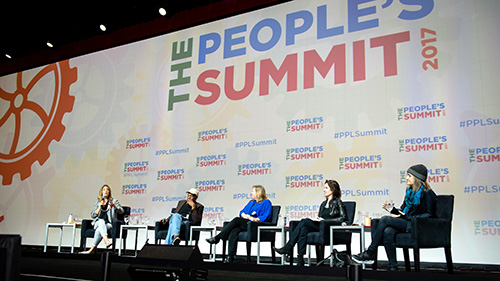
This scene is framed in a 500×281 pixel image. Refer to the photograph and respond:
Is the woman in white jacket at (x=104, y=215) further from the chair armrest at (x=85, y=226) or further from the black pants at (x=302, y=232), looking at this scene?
the black pants at (x=302, y=232)

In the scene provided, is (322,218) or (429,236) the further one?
(322,218)

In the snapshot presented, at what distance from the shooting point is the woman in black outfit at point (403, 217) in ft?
12.4

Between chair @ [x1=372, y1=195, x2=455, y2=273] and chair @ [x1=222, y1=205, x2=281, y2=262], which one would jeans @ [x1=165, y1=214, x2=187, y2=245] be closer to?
chair @ [x1=222, y1=205, x2=281, y2=262]

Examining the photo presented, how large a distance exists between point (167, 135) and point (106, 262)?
4.68 meters

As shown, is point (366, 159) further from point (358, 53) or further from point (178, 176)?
point (178, 176)

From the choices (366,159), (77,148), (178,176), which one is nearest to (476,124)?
(366,159)

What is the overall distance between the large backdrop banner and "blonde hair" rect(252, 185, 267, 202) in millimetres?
395

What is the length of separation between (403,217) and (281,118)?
91.7 inches

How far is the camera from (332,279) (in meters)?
2.71

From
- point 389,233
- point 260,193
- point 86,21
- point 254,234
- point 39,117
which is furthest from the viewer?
point 39,117

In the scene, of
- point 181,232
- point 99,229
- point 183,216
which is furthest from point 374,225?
point 99,229

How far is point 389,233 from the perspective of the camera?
A: 3811 millimetres

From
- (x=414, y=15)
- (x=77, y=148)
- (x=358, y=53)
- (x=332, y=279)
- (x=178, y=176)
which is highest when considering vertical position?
(x=414, y=15)

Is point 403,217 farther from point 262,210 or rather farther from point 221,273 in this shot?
point 262,210
